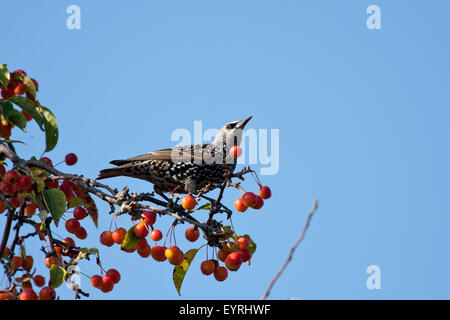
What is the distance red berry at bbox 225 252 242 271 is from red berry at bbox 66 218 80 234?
1.10 m

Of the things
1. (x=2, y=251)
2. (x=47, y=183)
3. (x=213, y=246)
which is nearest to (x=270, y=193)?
(x=213, y=246)

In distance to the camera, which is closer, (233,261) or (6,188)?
(6,188)

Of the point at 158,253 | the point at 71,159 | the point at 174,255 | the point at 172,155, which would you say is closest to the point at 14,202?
the point at 71,159

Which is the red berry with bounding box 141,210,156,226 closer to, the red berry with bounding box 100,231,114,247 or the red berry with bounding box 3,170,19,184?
the red berry with bounding box 100,231,114,247

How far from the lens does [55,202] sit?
386 centimetres

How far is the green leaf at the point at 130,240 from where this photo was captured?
4059 millimetres

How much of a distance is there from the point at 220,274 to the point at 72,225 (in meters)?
1.10

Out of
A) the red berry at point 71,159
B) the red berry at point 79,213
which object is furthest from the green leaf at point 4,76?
the red berry at point 79,213

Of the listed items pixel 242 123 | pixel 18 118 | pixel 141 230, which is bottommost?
pixel 141 230

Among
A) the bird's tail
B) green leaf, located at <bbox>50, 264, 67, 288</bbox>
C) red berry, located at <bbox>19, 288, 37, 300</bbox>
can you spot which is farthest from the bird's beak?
red berry, located at <bbox>19, 288, 37, 300</bbox>

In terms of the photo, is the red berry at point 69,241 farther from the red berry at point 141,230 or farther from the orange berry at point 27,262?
the red berry at point 141,230

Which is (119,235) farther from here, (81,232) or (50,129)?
(50,129)

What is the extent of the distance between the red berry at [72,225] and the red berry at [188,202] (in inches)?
30.2
